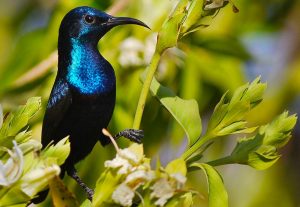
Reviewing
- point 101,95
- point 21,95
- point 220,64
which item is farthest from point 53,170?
point 220,64

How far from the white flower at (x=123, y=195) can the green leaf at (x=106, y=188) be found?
1 centimetres

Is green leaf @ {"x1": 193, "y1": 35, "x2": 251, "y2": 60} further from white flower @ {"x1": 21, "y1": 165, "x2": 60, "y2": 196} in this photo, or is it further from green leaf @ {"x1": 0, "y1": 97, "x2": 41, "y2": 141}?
white flower @ {"x1": 21, "y1": 165, "x2": 60, "y2": 196}

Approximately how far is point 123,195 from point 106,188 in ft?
0.11

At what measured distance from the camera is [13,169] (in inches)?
34.2

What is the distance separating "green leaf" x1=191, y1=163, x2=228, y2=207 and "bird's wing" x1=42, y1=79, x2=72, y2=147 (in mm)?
308

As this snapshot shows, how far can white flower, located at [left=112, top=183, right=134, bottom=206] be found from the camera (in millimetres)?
862

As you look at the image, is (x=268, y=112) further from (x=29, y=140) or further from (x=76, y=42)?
(x=29, y=140)

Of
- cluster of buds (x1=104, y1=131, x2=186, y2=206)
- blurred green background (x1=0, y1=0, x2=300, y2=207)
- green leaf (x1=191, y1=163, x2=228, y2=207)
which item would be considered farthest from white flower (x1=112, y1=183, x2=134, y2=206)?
blurred green background (x1=0, y1=0, x2=300, y2=207)

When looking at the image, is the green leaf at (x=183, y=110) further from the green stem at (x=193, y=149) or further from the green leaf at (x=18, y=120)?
the green leaf at (x=18, y=120)

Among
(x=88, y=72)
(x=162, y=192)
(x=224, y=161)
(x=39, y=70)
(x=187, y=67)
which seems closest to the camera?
(x=162, y=192)

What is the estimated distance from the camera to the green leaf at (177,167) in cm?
88

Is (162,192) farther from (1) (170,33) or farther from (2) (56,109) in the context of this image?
(2) (56,109)

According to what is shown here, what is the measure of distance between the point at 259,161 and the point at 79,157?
365 mm

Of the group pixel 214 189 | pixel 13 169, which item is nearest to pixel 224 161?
pixel 214 189
